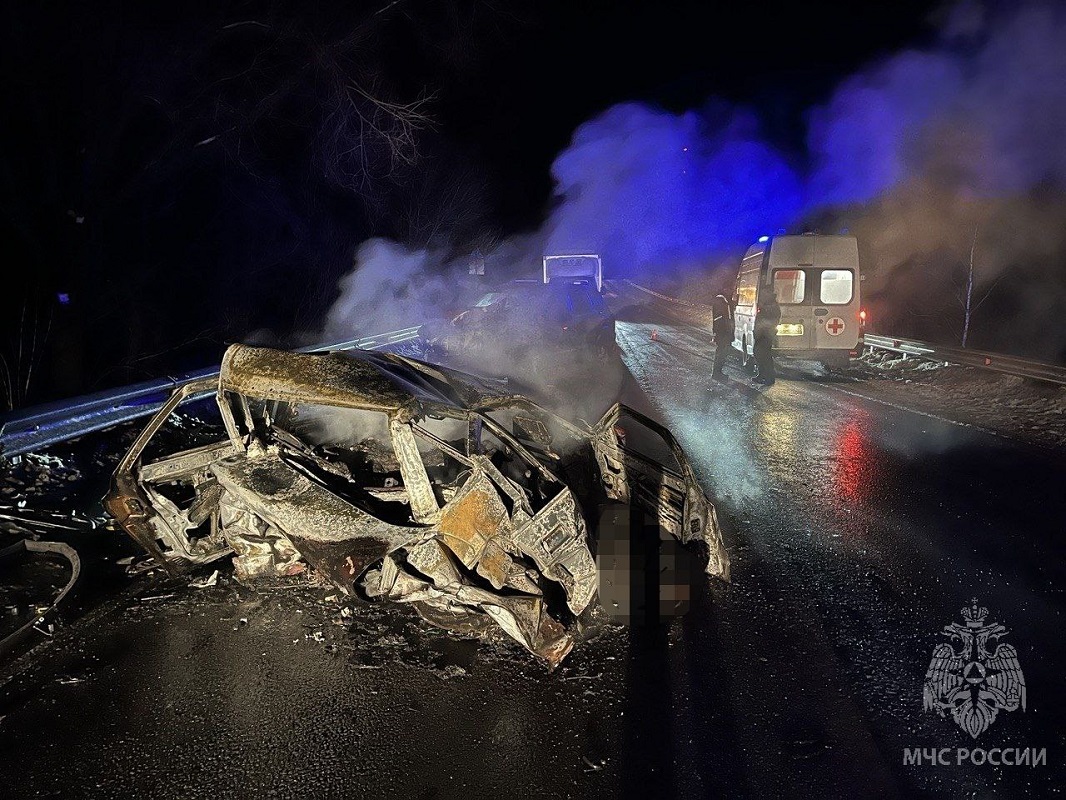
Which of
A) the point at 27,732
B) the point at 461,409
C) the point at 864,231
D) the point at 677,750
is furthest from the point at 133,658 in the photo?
the point at 864,231

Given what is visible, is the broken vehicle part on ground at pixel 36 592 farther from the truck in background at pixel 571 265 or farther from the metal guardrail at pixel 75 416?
the truck in background at pixel 571 265

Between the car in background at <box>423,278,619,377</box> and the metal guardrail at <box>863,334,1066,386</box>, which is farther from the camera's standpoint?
the car in background at <box>423,278,619,377</box>

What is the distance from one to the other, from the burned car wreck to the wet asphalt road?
32 centimetres

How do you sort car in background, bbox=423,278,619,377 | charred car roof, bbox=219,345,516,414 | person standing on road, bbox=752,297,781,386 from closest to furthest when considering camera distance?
charred car roof, bbox=219,345,516,414 < person standing on road, bbox=752,297,781,386 < car in background, bbox=423,278,619,377

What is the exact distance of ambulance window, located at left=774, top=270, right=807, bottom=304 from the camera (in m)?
10.7

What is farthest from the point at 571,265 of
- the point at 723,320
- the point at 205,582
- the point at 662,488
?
the point at 205,582

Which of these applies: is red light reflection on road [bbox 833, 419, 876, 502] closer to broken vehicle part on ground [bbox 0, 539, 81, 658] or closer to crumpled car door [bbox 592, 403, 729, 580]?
crumpled car door [bbox 592, 403, 729, 580]

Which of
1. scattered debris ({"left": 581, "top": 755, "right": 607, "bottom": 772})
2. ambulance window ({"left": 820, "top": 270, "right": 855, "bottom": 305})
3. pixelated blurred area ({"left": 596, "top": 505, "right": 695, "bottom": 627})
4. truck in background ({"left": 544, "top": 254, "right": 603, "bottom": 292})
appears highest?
truck in background ({"left": 544, "top": 254, "right": 603, "bottom": 292})

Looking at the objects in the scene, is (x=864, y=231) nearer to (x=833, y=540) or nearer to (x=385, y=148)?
(x=385, y=148)

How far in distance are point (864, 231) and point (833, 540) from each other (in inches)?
608

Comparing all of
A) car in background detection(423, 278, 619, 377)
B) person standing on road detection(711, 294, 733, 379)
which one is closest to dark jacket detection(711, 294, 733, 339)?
person standing on road detection(711, 294, 733, 379)

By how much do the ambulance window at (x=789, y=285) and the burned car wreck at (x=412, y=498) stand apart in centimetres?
737

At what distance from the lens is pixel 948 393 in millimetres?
9625

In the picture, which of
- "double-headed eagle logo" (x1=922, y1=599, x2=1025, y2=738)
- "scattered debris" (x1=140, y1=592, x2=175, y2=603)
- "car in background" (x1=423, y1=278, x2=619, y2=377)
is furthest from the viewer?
"car in background" (x1=423, y1=278, x2=619, y2=377)
